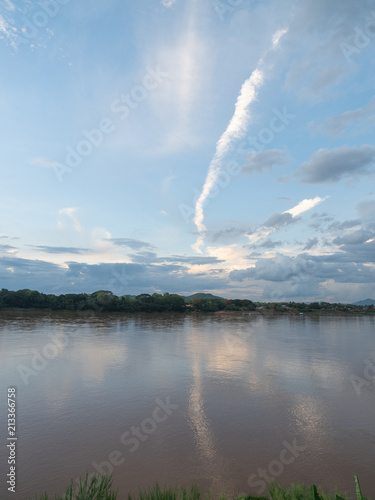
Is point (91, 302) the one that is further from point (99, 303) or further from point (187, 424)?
point (187, 424)

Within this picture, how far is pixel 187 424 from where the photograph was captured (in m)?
12.7

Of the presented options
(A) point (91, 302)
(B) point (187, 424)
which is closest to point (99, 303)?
(A) point (91, 302)

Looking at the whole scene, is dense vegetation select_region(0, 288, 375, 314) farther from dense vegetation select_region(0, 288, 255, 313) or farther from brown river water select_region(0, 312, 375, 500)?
brown river water select_region(0, 312, 375, 500)

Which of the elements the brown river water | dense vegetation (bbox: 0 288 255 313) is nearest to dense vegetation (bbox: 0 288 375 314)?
dense vegetation (bbox: 0 288 255 313)

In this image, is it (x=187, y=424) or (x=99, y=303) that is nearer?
(x=187, y=424)

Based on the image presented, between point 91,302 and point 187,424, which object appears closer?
point 187,424

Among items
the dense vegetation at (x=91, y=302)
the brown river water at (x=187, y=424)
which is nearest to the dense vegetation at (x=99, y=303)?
the dense vegetation at (x=91, y=302)

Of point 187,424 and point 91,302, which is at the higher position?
point 91,302

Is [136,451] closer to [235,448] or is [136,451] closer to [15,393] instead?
[235,448]

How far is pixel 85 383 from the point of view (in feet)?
59.8

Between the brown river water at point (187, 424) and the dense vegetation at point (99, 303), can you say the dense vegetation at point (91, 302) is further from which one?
the brown river water at point (187, 424)

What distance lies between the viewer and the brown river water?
9.23 metres

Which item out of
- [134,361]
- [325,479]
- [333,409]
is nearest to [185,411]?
[325,479]

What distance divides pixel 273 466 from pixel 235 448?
60.4 inches
